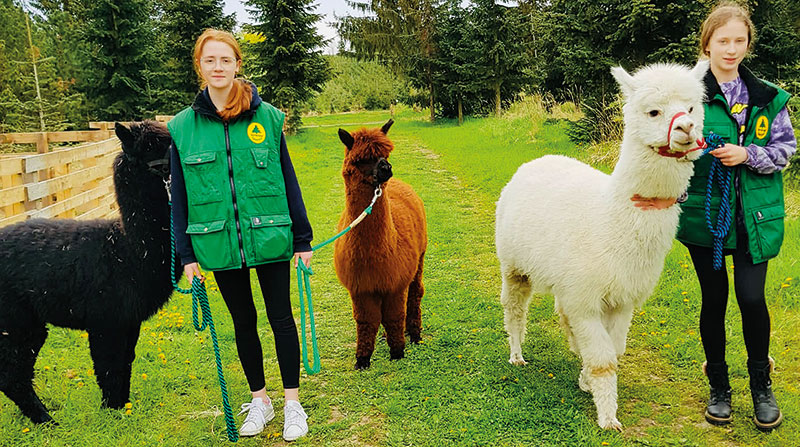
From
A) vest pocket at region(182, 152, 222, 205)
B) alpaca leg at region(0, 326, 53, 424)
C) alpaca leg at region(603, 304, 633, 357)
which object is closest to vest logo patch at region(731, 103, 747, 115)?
alpaca leg at region(603, 304, 633, 357)

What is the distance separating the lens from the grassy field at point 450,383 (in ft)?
9.50

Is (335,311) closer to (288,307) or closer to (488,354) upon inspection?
(488,354)

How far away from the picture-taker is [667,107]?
7.95 ft

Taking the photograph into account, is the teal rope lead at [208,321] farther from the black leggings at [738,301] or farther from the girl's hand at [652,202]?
the black leggings at [738,301]

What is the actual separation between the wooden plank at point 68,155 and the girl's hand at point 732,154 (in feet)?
18.8

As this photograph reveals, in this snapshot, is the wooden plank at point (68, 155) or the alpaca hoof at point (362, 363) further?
the wooden plank at point (68, 155)

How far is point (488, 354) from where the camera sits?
3.84 meters

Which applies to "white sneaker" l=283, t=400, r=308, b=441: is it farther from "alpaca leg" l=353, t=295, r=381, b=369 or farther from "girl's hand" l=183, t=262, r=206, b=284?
"girl's hand" l=183, t=262, r=206, b=284

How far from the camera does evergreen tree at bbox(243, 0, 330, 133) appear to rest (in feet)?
61.1

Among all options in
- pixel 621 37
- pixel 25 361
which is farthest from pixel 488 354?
pixel 621 37

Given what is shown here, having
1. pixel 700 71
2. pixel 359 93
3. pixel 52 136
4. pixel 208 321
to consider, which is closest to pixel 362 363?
pixel 208 321

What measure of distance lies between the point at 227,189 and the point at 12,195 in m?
3.45

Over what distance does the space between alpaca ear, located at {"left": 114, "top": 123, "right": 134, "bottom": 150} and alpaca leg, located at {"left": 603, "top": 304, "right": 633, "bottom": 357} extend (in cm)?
281

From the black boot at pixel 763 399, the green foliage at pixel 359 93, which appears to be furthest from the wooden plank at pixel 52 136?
the green foliage at pixel 359 93
